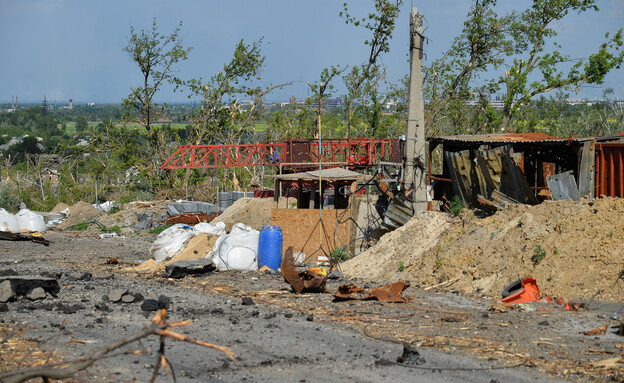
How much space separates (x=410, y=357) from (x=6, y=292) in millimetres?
6434

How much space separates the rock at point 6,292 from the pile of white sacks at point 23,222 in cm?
1520

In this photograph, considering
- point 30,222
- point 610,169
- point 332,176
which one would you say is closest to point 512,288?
point 610,169

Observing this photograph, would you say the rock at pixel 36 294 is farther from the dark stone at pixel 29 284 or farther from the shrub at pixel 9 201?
the shrub at pixel 9 201

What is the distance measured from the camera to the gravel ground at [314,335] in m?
7.18

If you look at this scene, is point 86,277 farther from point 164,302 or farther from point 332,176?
point 332,176

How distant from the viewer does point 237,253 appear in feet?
49.7

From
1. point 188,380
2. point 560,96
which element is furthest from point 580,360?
point 560,96

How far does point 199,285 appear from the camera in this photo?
13242 millimetres

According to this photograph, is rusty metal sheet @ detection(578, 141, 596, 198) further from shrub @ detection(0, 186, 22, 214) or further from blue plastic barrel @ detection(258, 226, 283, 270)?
shrub @ detection(0, 186, 22, 214)

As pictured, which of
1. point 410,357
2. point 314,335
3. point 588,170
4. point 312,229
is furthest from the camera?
point 312,229

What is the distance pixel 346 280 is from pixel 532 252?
12.3ft

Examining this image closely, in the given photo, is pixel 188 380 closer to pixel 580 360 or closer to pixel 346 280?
pixel 580 360

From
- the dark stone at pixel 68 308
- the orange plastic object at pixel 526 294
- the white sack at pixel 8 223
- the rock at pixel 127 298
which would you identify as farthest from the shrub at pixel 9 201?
the orange plastic object at pixel 526 294

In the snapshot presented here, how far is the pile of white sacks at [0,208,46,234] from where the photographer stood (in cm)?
2508
